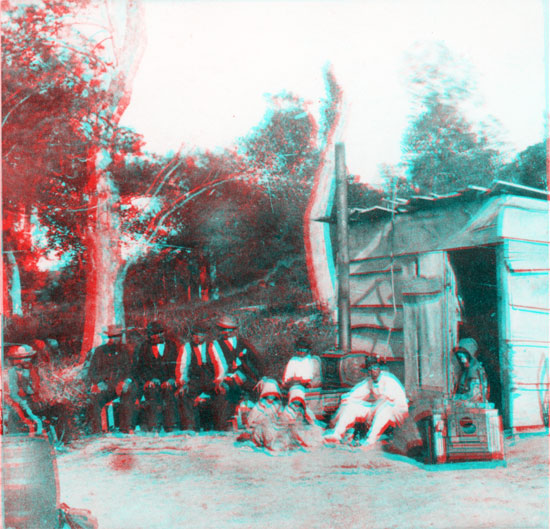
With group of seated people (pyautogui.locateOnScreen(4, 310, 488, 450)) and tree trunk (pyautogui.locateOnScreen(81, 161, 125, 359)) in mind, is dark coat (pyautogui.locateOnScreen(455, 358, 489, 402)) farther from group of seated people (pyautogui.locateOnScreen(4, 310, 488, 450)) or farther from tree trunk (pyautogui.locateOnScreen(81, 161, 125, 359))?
tree trunk (pyautogui.locateOnScreen(81, 161, 125, 359))

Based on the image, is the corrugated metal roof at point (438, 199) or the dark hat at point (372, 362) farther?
the dark hat at point (372, 362)

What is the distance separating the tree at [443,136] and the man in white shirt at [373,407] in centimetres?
163

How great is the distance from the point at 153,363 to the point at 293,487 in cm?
150

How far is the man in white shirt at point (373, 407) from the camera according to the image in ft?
12.3

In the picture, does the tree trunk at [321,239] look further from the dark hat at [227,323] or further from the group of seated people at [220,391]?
the dark hat at [227,323]

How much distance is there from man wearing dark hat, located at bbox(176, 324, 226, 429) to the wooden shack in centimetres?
121

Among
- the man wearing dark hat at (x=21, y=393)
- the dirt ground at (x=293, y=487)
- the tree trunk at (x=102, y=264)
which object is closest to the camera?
the dirt ground at (x=293, y=487)

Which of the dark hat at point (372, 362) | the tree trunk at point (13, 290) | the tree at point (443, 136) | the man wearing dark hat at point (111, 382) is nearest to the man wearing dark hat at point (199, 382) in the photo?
the man wearing dark hat at point (111, 382)

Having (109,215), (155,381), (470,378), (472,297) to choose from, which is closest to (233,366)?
(155,381)

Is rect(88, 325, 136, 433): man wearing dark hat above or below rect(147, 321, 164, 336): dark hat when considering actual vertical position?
below

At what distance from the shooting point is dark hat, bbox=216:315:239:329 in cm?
392

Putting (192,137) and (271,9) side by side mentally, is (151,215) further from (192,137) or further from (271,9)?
(271,9)

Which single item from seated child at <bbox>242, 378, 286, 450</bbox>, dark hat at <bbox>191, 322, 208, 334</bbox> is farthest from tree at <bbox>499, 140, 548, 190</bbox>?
dark hat at <bbox>191, 322, 208, 334</bbox>

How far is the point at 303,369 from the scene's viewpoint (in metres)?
3.89
